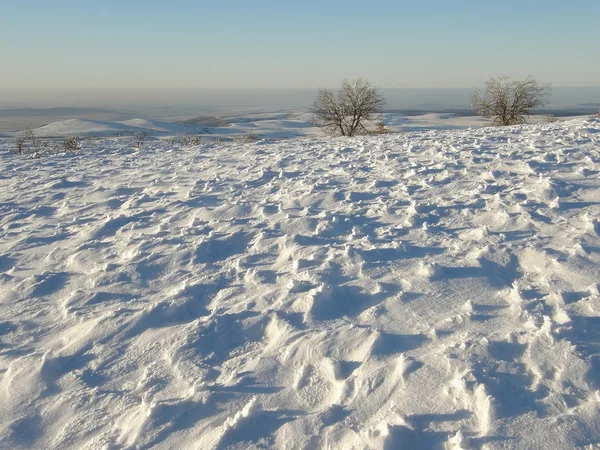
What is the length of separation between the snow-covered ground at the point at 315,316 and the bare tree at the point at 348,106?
19490 millimetres

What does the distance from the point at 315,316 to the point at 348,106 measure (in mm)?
23642

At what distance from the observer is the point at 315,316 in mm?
3588

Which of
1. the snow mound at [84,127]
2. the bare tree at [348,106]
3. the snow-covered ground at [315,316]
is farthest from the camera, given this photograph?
the snow mound at [84,127]

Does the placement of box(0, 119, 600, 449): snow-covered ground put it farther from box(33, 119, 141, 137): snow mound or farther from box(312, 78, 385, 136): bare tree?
box(33, 119, 141, 137): snow mound

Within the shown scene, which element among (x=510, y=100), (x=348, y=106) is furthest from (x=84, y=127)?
(x=510, y=100)

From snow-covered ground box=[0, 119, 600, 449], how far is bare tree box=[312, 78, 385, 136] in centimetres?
1949

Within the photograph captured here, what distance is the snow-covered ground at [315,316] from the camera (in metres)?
2.59

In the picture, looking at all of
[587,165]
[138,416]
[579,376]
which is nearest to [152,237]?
[138,416]

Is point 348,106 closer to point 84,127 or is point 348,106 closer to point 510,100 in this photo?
point 510,100

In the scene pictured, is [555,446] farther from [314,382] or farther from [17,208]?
[17,208]

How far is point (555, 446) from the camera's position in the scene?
7.47ft

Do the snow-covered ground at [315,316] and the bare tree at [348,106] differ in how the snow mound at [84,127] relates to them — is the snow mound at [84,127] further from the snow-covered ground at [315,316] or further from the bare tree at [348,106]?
the snow-covered ground at [315,316]

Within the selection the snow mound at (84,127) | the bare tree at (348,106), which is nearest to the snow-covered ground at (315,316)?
the bare tree at (348,106)

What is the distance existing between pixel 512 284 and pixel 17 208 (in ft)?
23.9
